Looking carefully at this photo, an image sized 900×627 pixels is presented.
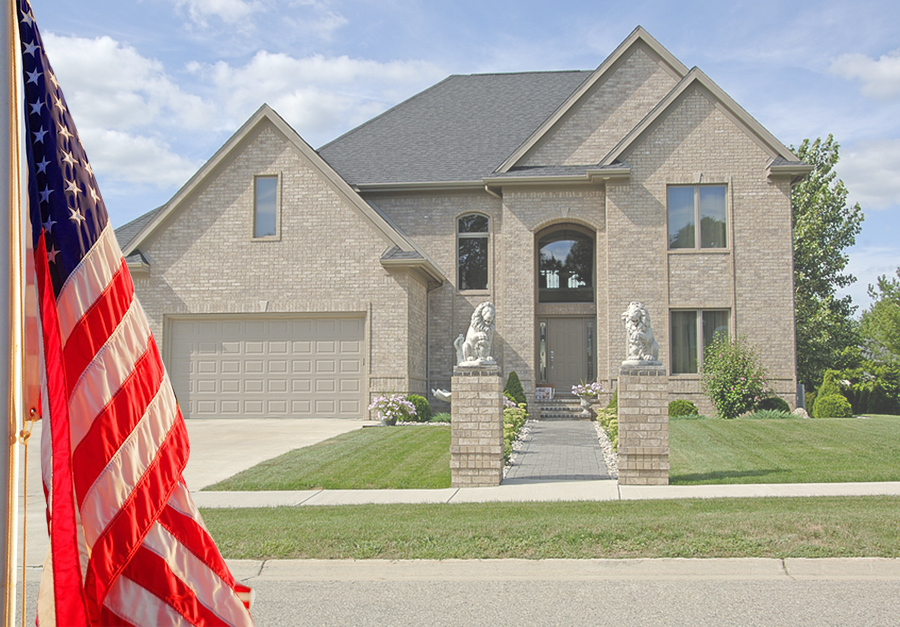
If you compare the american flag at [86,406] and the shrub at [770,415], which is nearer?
the american flag at [86,406]

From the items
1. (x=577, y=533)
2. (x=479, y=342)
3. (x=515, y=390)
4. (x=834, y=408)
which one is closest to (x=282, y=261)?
(x=515, y=390)

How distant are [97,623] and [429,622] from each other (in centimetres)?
330

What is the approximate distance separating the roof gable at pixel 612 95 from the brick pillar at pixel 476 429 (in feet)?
44.9

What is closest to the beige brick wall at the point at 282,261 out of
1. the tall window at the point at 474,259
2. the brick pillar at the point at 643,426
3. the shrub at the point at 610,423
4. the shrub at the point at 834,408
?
the tall window at the point at 474,259

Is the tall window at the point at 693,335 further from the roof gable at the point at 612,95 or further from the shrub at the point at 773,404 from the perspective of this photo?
the roof gable at the point at 612,95

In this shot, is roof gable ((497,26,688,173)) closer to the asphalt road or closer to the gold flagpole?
the asphalt road

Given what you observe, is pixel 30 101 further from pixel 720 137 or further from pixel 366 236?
pixel 720 137

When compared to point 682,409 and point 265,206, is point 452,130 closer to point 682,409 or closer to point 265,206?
point 265,206

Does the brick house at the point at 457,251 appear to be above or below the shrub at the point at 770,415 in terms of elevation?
above

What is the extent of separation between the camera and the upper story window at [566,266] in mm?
25828

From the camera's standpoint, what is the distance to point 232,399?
22.2 m

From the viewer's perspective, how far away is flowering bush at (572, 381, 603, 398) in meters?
23.3

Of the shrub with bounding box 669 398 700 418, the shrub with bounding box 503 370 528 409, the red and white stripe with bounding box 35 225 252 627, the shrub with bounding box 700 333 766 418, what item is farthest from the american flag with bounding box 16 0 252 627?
the shrub with bounding box 700 333 766 418

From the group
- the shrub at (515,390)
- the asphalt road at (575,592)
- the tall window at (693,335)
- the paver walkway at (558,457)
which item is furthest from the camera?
the tall window at (693,335)
